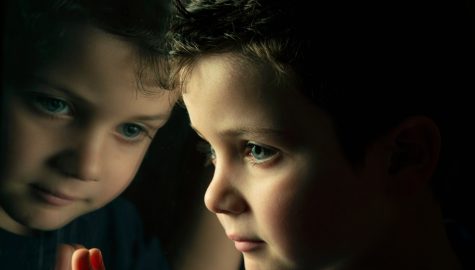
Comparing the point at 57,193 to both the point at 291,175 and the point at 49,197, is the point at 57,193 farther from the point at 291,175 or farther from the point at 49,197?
the point at 291,175

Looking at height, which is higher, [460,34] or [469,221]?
[460,34]

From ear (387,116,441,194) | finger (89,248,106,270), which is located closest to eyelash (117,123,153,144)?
finger (89,248,106,270)

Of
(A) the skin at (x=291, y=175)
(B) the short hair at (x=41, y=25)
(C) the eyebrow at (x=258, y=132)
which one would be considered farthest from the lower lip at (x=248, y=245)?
(B) the short hair at (x=41, y=25)

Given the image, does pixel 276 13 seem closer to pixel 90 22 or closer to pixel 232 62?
pixel 232 62

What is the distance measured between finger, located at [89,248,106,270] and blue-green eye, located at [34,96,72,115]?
13 cm

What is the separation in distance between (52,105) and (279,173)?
0.71ft

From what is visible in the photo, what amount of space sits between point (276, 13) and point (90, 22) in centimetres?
17

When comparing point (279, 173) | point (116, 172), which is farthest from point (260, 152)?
point (116, 172)

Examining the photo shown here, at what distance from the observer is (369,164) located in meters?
0.58

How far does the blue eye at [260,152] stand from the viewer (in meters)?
0.57

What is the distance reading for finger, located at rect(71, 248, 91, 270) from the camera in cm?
55

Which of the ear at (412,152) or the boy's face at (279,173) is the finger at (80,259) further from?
the ear at (412,152)

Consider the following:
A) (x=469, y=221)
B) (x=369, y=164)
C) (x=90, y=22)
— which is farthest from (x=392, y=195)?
(x=90, y=22)

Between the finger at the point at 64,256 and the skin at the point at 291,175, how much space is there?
0.14 m
